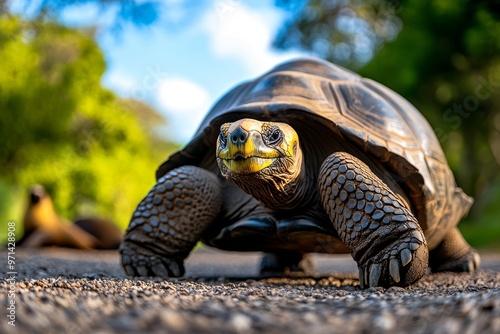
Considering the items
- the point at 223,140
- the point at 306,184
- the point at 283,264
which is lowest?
the point at 283,264

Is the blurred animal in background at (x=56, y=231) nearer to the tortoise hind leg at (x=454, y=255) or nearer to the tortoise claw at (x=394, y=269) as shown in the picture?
the tortoise hind leg at (x=454, y=255)

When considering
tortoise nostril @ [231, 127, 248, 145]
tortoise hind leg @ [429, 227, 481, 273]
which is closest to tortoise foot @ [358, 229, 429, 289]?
tortoise nostril @ [231, 127, 248, 145]

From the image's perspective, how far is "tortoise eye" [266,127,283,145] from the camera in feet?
9.61

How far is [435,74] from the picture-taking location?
15586 mm

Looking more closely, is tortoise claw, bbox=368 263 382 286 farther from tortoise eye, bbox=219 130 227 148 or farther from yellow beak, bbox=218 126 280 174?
tortoise eye, bbox=219 130 227 148

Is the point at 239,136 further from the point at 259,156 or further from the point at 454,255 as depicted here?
the point at 454,255

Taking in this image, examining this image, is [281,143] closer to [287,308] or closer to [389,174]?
[389,174]

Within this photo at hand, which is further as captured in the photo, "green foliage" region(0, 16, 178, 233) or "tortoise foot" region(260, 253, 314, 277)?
"green foliage" region(0, 16, 178, 233)

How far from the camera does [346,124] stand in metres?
3.30

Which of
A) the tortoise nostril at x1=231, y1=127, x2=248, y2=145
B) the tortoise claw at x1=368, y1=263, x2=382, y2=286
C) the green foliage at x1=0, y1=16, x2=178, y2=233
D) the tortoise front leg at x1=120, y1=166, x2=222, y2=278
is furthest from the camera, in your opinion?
the green foliage at x1=0, y1=16, x2=178, y2=233

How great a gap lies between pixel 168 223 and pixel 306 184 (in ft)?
2.86

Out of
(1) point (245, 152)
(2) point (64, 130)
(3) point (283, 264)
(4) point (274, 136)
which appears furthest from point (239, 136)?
(2) point (64, 130)

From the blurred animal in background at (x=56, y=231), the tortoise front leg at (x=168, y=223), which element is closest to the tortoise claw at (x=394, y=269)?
the tortoise front leg at (x=168, y=223)

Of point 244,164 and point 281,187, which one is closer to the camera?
point 244,164
